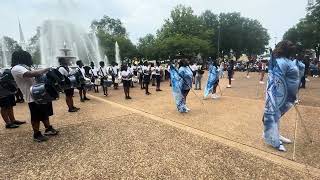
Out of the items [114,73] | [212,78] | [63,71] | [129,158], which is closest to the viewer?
[129,158]

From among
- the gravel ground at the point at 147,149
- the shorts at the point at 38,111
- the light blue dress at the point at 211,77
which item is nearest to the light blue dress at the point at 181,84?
the gravel ground at the point at 147,149

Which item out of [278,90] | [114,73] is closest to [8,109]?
[278,90]

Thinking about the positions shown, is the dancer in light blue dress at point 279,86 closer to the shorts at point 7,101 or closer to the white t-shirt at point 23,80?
the white t-shirt at point 23,80

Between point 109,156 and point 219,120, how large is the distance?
380 cm

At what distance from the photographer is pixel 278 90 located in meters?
6.00

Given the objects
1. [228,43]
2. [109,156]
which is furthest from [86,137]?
[228,43]

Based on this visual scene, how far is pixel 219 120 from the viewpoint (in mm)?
8305

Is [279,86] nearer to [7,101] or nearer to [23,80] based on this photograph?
[23,80]

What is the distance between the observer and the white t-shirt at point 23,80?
20.0ft

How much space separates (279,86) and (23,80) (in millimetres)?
5212

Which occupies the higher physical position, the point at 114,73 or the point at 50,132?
the point at 114,73

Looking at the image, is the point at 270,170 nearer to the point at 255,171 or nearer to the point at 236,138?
the point at 255,171

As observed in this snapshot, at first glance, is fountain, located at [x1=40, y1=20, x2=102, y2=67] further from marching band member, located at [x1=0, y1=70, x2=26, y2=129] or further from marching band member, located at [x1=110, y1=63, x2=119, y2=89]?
marching band member, located at [x1=0, y1=70, x2=26, y2=129]

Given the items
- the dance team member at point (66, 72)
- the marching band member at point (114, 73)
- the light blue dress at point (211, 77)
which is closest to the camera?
the dance team member at point (66, 72)
